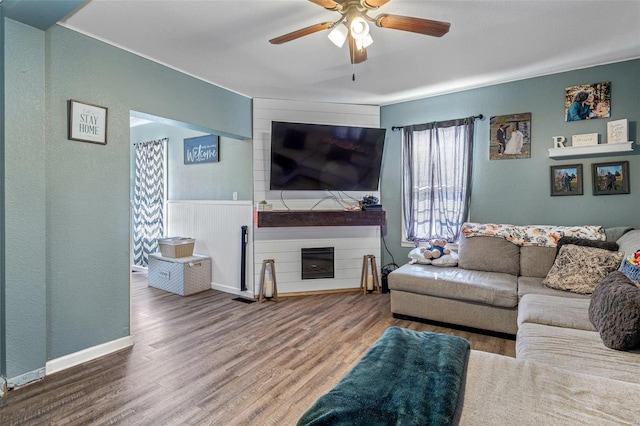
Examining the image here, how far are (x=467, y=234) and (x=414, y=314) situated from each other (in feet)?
3.54

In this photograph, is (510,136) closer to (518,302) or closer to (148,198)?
(518,302)

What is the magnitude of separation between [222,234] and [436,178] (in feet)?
9.37

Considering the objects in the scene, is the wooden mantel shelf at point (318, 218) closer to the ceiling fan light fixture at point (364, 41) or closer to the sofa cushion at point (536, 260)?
the sofa cushion at point (536, 260)

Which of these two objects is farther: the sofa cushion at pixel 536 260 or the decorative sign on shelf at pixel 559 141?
the decorative sign on shelf at pixel 559 141

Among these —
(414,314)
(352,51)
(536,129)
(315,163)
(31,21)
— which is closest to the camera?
(31,21)

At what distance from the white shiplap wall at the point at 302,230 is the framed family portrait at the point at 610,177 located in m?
2.30

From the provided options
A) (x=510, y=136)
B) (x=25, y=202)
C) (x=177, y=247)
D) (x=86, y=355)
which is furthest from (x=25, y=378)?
(x=510, y=136)

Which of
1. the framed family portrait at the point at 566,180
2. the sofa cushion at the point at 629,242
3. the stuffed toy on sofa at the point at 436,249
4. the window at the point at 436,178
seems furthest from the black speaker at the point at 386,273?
the sofa cushion at the point at 629,242

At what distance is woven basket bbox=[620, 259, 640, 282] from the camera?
194cm

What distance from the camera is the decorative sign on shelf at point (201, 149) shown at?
4484 mm

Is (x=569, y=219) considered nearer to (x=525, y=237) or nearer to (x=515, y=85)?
(x=525, y=237)

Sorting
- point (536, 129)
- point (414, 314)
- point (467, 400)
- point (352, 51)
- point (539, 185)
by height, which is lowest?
point (414, 314)

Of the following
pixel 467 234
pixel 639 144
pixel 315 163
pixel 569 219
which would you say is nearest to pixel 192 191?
pixel 315 163

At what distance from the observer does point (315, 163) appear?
4000mm
